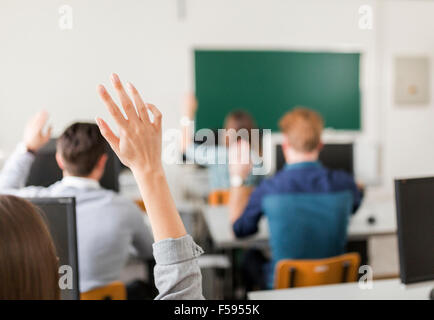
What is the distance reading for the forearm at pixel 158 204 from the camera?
2.14 ft

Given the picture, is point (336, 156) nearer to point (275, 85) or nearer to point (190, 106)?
point (190, 106)

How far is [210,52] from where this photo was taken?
4.66 metres

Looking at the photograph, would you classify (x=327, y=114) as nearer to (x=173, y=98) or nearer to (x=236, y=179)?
(x=173, y=98)

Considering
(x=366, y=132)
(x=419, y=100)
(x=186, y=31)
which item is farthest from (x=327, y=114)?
(x=186, y=31)

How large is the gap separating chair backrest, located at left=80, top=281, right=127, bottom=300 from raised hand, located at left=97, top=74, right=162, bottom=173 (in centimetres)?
81

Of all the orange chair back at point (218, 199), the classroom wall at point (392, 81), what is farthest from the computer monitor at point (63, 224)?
the classroom wall at point (392, 81)

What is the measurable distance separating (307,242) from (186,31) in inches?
131

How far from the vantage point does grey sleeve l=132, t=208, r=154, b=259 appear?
60.7 inches

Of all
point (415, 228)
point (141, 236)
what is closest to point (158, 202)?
point (415, 228)

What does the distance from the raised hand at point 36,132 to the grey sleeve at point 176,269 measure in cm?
80

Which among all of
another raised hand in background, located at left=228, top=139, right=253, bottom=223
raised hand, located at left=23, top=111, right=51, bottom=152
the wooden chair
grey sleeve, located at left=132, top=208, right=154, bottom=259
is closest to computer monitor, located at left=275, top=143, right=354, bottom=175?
another raised hand in background, located at left=228, top=139, right=253, bottom=223

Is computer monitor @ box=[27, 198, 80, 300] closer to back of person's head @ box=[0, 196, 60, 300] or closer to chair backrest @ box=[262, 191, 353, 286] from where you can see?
back of person's head @ box=[0, 196, 60, 300]

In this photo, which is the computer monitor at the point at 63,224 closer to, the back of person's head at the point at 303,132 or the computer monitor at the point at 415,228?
the computer monitor at the point at 415,228
